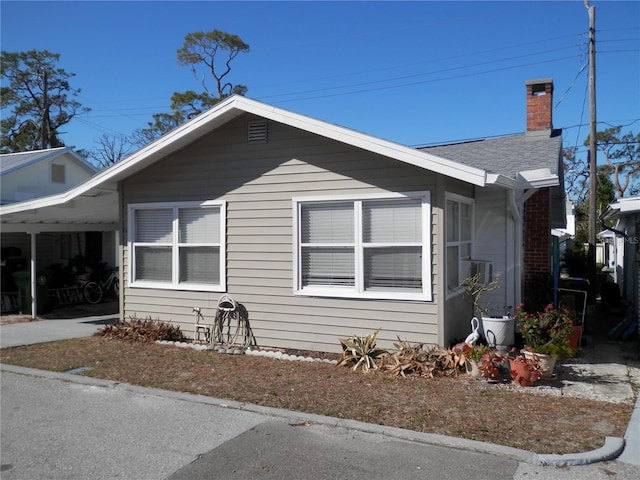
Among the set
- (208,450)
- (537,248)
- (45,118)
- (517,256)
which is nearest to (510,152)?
(537,248)

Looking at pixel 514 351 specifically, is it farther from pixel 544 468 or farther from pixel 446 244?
pixel 544 468

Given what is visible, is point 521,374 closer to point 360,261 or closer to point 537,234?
point 360,261

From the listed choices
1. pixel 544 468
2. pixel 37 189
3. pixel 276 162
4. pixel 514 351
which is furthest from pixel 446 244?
pixel 37 189

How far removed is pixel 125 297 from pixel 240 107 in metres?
4.23

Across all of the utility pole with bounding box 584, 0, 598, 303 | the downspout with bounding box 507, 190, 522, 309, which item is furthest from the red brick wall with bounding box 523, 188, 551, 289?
the utility pole with bounding box 584, 0, 598, 303

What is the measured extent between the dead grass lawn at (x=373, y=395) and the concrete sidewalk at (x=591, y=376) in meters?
0.16

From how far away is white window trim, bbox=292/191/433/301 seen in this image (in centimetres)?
728

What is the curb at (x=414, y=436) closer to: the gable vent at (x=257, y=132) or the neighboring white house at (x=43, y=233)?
the gable vent at (x=257, y=132)

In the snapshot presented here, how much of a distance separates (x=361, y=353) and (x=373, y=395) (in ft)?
4.07

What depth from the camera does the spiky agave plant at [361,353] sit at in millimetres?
7082

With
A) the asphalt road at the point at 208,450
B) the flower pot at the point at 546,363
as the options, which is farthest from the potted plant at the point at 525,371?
the asphalt road at the point at 208,450

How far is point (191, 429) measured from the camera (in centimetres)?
505

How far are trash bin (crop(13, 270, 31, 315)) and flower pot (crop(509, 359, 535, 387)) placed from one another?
1184cm

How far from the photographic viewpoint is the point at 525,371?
6207 mm
